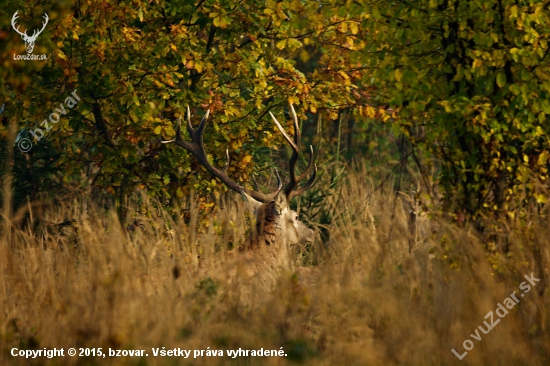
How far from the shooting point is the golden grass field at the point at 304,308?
5.37 metres

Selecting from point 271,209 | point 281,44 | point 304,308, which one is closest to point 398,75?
point 304,308

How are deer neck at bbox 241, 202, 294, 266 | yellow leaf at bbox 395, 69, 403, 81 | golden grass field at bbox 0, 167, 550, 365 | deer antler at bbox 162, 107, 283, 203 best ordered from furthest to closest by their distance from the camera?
deer antler at bbox 162, 107, 283, 203 < deer neck at bbox 241, 202, 294, 266 < yellow leaf at bbox 395, 69, 403, 81 < golden grass field at bbox 0, 167, 550, 365

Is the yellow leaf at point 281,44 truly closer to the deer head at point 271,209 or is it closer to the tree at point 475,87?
the deer head at point 271,209

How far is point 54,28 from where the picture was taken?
8.14m

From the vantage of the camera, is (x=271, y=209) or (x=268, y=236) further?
(x=271, y=209)

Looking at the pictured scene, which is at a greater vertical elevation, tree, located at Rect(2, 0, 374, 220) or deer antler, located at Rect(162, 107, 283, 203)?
tree, located at Rect(2, 0, 374, 220)

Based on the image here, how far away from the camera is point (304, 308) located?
6086 millimetres

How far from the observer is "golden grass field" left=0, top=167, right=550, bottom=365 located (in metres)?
5.37

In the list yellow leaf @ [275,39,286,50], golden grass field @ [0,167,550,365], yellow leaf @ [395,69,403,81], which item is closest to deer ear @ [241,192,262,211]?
yellow leaf @ [275,39,286,50]

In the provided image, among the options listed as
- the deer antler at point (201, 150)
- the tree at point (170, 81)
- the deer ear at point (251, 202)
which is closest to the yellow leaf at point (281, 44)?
the tree at point (170, 81)

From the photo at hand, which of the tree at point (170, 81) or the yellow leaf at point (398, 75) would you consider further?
the tree at point (170, 81)

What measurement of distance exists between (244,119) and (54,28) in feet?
8.05

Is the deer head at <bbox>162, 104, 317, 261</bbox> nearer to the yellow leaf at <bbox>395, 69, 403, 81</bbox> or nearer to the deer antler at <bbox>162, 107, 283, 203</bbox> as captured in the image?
the deer antler at <bbox>162, 107, 283, 203</bbox>

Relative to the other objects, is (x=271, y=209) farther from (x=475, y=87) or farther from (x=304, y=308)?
(x=475, y=87)
